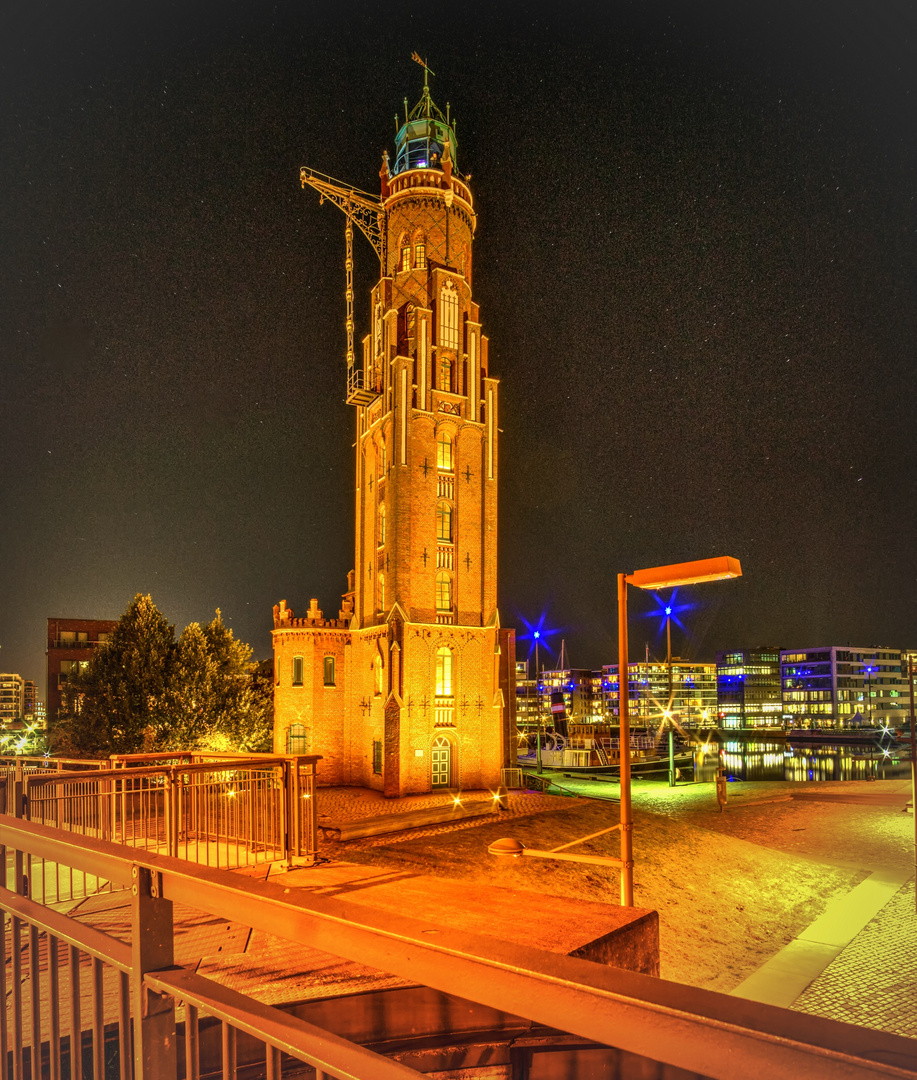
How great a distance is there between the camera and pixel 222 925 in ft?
30.7

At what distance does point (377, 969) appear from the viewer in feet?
7.84

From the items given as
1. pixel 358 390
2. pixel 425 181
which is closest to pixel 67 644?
pixel 358 390

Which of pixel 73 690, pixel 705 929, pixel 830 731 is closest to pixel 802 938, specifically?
pixel 705 929

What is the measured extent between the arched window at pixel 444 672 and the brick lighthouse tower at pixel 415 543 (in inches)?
2.1

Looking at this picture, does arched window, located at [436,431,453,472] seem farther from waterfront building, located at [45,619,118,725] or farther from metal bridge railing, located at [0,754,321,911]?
waterfront building, located at [45,619,118,725]

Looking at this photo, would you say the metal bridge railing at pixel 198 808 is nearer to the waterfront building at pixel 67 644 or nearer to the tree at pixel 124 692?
the tree at pixel 124 692

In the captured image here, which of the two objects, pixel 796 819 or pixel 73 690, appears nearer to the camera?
pixel 796 819

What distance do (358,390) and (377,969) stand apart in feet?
130

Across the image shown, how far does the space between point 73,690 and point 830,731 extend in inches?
5905

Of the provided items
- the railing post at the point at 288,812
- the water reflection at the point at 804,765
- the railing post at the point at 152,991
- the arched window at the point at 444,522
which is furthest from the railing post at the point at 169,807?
the water reflection at the point at 804,765

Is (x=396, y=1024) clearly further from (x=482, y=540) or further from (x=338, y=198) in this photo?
(x=338, y=198)

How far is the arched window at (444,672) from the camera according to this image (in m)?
37.5

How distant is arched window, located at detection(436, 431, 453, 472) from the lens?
39125mm

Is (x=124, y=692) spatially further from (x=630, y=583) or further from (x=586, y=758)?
(x=630, y=583)
